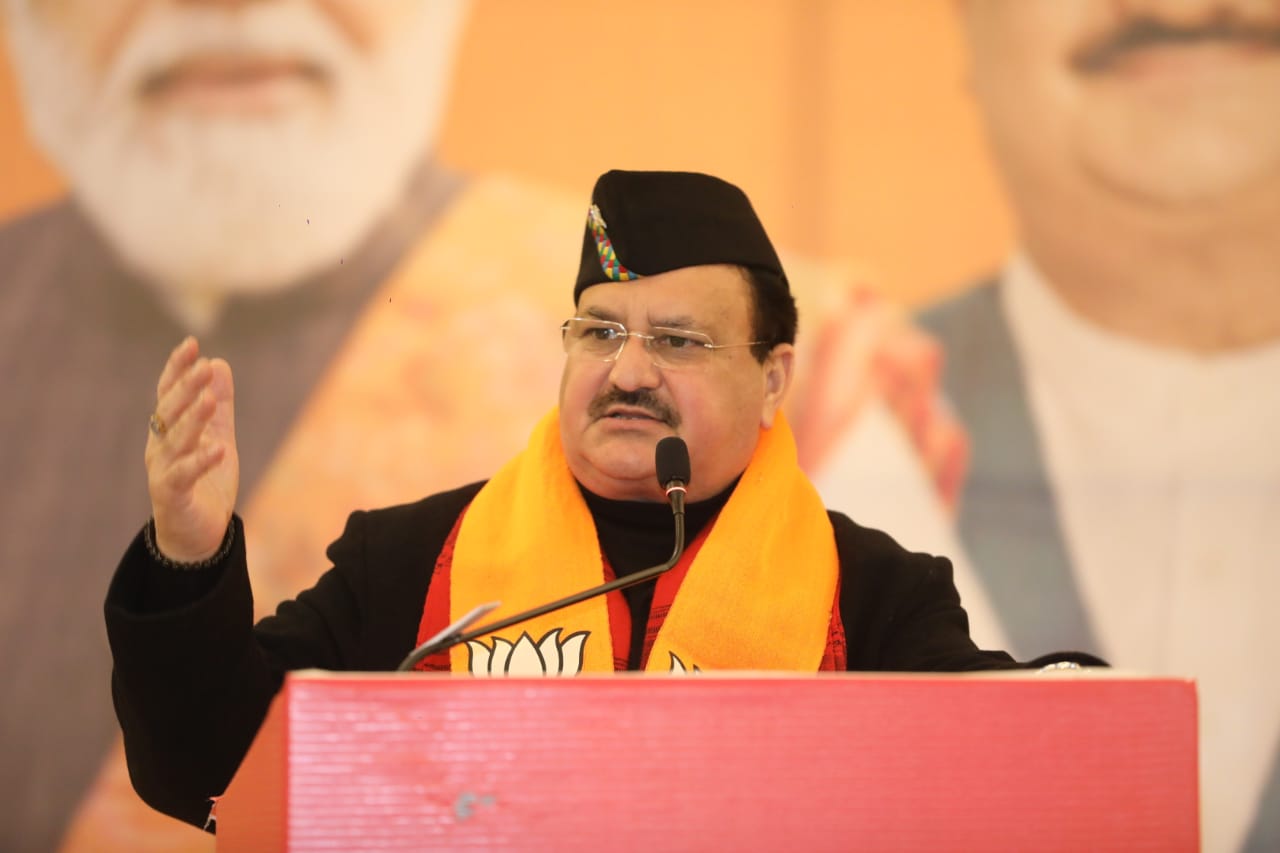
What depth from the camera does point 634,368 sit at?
1.98 metres

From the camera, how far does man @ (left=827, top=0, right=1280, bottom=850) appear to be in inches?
131

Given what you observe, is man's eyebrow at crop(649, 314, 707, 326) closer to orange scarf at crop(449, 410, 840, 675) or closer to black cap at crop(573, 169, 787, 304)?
black cap at crop(573, 169, 787, 304)

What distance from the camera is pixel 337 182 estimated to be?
3348mm

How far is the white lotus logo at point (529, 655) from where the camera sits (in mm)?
1803

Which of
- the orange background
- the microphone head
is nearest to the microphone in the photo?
the microphone head

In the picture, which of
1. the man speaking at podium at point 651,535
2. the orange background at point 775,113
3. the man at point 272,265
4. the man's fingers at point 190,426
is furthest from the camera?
the orange background at point 775,113

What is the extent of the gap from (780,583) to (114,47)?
2.38m

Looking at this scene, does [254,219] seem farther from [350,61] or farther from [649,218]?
[649,218]

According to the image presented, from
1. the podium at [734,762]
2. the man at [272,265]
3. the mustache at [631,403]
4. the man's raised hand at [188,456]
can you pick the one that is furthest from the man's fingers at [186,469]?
the man at [272,265]

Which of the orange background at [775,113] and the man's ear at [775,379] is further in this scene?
the orange background at [775,113]

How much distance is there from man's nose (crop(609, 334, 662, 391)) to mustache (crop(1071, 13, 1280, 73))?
2030mm

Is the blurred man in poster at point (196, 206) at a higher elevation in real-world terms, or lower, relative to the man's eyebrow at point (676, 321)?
higher

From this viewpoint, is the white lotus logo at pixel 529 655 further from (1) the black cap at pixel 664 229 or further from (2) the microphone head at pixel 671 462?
(1) the black cap at pixel 664 229

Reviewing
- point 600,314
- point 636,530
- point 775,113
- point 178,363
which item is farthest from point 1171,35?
point 178,363
